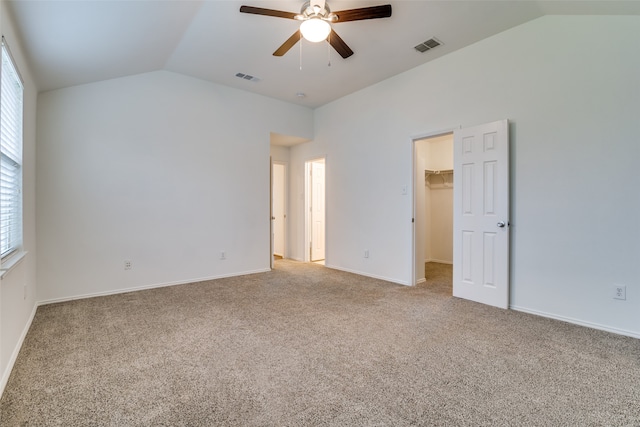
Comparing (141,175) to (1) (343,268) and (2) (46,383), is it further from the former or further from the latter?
(1) (343,268)

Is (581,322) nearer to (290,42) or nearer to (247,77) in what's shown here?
(290,42)

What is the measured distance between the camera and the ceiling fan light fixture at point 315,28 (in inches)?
97.1

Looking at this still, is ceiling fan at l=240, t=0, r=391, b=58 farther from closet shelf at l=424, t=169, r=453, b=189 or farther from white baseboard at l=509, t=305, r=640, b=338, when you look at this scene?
closet shelf at l=424, t=169, r=453, b=189

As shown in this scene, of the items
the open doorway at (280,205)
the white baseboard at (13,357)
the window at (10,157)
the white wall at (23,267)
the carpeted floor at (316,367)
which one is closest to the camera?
the carpeted floor at (316,367)

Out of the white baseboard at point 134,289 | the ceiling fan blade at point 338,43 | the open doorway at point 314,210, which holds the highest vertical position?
the ceiling fan blade at point 338,43

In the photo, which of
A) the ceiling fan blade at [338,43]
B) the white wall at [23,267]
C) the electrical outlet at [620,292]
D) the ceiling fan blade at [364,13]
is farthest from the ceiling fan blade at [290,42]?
the electrical outlet at [620,292]

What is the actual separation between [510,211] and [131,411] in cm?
365

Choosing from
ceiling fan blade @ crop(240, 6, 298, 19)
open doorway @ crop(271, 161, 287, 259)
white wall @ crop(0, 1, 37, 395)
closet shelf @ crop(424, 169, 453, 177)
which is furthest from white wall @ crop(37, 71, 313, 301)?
closet shelf @ crop(424, 169, 453, 177)

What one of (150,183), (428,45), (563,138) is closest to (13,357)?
(150,183)

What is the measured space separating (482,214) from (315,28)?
8.53 ft

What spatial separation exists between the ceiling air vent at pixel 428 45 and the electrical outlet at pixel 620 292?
3000 millimetres

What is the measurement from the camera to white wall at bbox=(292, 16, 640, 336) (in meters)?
2.64

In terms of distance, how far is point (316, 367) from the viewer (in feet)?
6.90

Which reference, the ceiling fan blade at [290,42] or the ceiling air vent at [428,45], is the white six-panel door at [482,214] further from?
the ceiling fan blade at [290,42]
